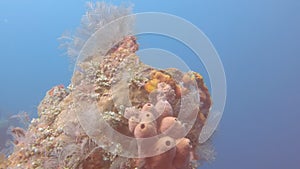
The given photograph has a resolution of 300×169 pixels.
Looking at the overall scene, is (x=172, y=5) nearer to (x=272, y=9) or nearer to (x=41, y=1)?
(x=272, y=9)

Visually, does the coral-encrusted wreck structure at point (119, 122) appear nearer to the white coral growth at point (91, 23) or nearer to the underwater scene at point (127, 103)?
the underwater scene at point (127, 103)

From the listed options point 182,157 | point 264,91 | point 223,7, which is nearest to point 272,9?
point 223,7

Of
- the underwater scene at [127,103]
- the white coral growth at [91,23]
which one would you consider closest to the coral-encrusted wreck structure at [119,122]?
the underwater scene at [127,103]

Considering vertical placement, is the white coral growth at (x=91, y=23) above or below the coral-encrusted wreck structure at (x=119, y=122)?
above

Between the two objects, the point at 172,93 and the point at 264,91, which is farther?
the point at 264,91

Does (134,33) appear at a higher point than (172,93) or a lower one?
higher

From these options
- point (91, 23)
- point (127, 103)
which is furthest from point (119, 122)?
point (91, 23)

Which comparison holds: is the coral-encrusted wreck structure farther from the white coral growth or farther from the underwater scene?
the white coral growth

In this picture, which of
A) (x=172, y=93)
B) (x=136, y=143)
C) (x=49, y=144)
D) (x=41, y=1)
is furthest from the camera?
(x=41, y=1)

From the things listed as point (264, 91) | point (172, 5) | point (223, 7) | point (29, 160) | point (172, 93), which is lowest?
point (29, 160)
